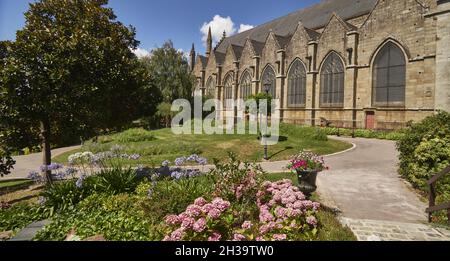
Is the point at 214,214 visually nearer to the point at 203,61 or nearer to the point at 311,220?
the point at 311,220

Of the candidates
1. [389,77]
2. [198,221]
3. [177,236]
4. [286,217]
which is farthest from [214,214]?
[389,77]

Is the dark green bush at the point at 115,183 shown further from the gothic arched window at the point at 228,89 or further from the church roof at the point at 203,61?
the church roof at the point at 203,61

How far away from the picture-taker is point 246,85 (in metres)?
Result: 38.8

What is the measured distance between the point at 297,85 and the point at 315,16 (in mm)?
12065

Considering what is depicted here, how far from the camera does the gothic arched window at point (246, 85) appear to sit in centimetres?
3816

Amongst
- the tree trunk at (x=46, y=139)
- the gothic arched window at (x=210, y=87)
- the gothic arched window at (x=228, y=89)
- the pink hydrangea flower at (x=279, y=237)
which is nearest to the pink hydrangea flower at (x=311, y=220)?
the pink hydrangea flower at (x=279, y=237)

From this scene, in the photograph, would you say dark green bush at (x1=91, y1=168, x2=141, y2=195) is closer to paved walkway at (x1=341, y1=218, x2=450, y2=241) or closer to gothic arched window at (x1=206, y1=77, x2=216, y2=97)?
paved walkway at (x1=341, y1=218, x2=450, y2=241)

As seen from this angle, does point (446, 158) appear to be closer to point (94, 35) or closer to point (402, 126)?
point (94, 35)

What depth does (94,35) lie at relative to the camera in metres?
8.37

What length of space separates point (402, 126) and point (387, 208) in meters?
18.9

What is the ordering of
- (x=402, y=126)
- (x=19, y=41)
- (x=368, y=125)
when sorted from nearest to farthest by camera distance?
(x=19, y=41) → (x=402, y=126) → (x=368, y=125)

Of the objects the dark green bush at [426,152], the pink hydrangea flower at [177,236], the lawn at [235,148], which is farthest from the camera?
the lawn at [235,148]

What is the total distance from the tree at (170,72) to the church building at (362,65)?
32.7 ft
